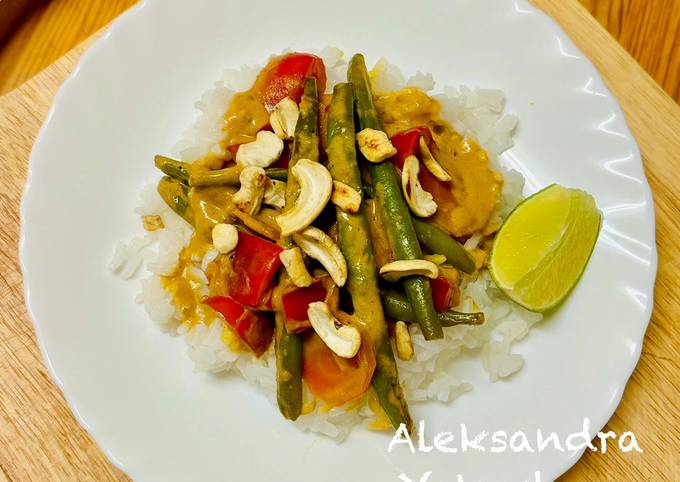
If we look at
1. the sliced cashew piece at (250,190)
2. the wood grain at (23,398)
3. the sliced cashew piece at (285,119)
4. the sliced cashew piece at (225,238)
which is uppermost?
the sliced cashew piece at (285,119)

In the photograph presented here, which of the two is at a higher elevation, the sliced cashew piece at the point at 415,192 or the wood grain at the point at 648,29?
the sliced cashew piece at the point at 415,192

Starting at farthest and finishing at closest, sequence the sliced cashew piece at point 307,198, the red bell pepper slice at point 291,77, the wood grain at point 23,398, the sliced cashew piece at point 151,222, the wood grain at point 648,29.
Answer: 1. the wood grain at point 648,29
2. the sliced cashew piece at point 151,222
3. the red bell pepper slice at point 291,77
4. the wood grain at point 23,398
5. the sliced cashew piece at point 307,198

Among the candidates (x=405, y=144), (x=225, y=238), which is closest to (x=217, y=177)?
(x=225, y=238)

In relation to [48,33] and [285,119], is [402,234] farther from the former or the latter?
[48,33]

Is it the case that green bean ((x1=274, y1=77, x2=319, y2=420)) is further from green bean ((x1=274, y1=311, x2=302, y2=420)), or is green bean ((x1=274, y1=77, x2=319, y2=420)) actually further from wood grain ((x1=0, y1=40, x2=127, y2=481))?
wood grain ((x1=0, y1=40, x2=127, y2=481))

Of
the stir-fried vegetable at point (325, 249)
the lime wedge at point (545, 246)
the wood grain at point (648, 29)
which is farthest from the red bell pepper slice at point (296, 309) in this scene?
the wood grain at point (648, 29)

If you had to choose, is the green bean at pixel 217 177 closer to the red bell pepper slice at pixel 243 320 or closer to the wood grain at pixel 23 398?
the red bell pepper slice at pixel 243 320
